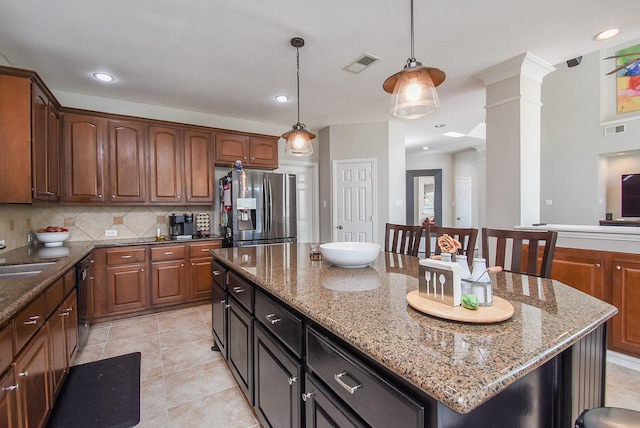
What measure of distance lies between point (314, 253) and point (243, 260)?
474 millimetres

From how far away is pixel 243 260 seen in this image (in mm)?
1966

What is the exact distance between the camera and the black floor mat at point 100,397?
5.25ft

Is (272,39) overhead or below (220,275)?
overhead

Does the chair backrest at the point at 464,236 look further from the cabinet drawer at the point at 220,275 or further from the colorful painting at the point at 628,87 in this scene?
the colorful painting at the point at 628,87

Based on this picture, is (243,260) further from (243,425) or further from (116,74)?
(116,74)

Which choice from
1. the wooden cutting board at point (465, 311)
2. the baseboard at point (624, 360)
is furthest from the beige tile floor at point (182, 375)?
the wooden cutting board at point (465, 311)

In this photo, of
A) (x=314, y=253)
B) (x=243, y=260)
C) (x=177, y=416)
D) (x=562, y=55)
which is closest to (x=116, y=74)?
Answer: (x=243, y=260)

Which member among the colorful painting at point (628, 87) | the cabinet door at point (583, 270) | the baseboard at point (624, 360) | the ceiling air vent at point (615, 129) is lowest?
the baseboard at point (624, 360)

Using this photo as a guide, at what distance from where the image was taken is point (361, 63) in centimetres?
288

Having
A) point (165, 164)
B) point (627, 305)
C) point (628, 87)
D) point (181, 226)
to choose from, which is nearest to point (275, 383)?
point (627, 305)

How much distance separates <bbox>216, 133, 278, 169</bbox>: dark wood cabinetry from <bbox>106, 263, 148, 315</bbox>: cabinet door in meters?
1.69

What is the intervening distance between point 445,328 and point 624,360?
2509mm

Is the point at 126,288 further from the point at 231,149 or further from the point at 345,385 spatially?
the point at 345,385

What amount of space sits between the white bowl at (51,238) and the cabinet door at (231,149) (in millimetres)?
1850
